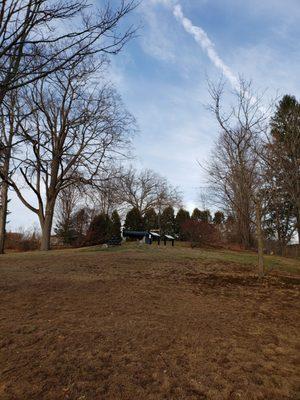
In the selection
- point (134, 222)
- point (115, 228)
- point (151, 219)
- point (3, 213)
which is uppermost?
point (151, 219)

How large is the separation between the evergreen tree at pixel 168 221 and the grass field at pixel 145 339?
36.7m

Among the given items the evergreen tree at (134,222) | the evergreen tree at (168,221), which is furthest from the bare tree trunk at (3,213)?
the evergreen tree at (168,221)

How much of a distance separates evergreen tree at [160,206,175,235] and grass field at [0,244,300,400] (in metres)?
36.7

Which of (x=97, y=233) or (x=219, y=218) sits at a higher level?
(x=219, y=218)

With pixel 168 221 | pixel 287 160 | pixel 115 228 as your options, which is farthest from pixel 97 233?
pixel 168 221

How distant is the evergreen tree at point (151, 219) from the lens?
1794 inches

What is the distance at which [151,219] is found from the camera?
47438 mm

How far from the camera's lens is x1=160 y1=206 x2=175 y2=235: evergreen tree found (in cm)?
4553

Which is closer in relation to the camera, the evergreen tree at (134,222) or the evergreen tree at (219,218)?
the evergreen tree at (134,222)

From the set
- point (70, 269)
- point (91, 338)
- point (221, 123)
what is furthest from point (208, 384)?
point (221, 123)

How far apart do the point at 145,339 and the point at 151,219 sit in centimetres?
4299

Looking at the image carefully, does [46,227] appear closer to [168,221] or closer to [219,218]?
[168,221]

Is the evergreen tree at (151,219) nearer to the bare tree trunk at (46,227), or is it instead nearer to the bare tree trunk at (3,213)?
the bare tree trunk at (3,213)

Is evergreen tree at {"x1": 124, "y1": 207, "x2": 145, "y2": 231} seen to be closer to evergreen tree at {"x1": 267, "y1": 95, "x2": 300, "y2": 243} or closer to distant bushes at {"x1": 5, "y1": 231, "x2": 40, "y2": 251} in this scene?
distant bushes at {"x1": 5, "y1": 231, "x2": 40, "y2": 251}
